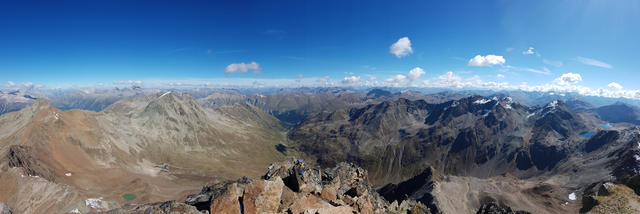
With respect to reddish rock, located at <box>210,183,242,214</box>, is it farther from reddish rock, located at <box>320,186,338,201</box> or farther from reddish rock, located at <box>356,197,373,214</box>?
reddish rock, located at <box>356,197,373,214</box>

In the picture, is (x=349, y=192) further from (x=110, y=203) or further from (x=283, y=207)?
(x=110, y=203)

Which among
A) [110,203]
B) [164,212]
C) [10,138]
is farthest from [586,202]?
[10,138]

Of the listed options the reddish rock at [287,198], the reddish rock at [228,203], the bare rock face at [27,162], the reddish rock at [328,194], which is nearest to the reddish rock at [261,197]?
the reddish rock at [228,203]

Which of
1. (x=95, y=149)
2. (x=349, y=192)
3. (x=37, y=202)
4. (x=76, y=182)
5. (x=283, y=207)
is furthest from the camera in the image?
→ (x=95, y=149)

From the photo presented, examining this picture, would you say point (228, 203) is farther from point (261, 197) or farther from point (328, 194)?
point (328, 194)

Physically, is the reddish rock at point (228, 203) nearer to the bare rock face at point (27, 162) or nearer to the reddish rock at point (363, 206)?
the reddish rock at point (363, 206)
